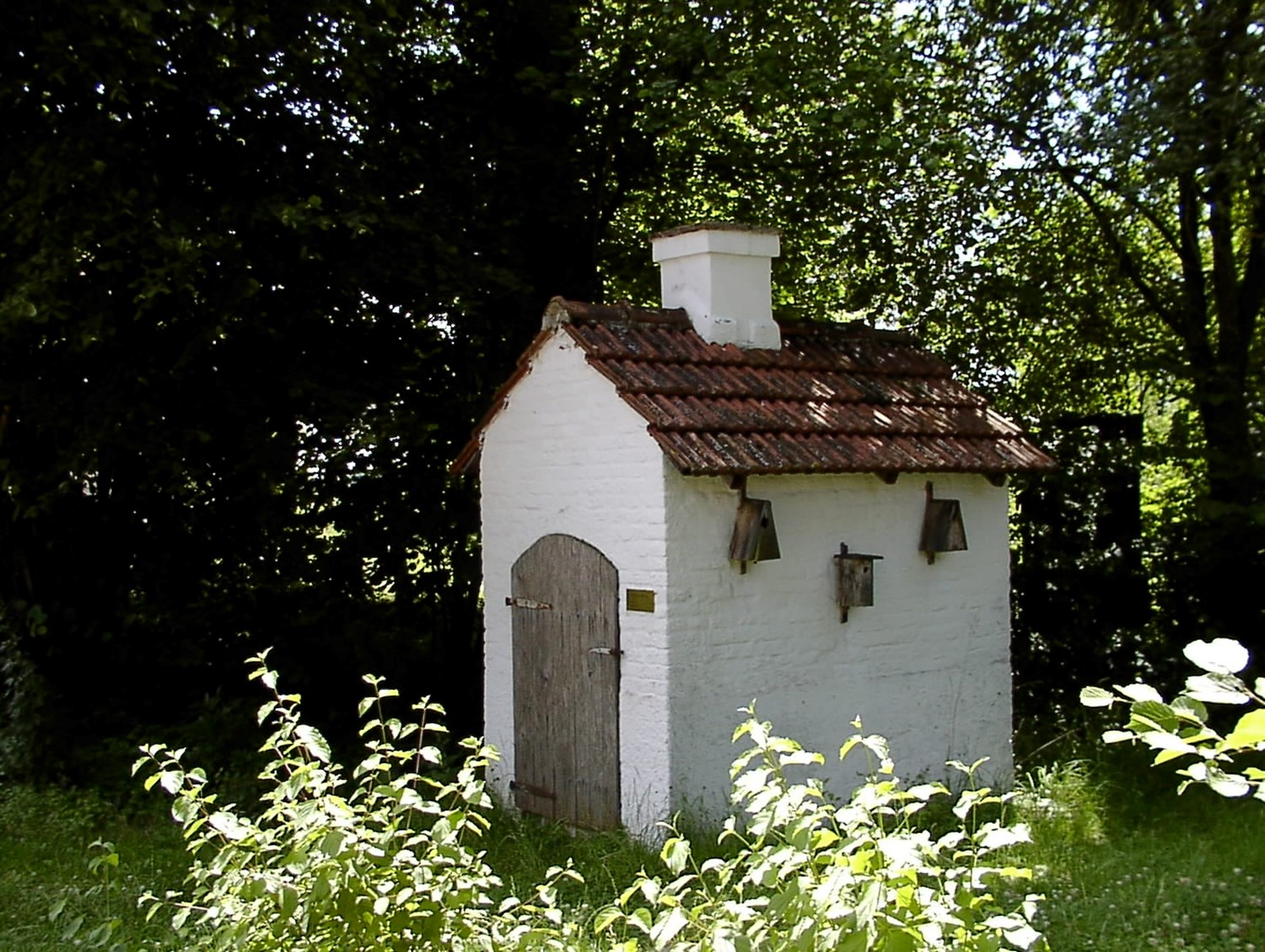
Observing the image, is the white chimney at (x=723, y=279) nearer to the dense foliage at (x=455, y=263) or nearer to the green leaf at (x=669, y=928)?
the dense foliage at (x=455, y=263)

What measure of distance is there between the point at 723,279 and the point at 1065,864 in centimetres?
423

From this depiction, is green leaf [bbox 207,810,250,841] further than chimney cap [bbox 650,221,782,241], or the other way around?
chimney cap [bbox 650,221,782,241]

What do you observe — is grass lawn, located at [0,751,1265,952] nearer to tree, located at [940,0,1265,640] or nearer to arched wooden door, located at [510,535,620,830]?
arched wooden door, located at [510,535,620,830]

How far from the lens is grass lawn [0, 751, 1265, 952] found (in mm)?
5703

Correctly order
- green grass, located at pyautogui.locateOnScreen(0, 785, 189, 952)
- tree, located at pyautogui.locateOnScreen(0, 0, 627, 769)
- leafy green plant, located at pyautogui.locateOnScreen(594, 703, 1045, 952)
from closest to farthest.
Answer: leafy green plant, located at pyautogui.locateOnScreen(594, 703, 1045, 952)
green grass, located at pyautogui.locateOnScreen(0, 785, 189, 952)
tree, located at pyautogui.locateOnScreen(0, 0, 627, 769)

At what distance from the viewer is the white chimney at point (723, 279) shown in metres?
8.34

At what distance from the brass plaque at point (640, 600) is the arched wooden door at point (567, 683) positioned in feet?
0.48

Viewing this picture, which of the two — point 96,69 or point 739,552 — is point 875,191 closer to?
A: point 739,552

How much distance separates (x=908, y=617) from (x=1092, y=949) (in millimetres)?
3157

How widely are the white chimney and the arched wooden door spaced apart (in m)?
1.84

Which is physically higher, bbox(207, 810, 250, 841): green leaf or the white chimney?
the white chimney

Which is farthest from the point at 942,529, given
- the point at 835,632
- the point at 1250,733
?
the point at 1250,733

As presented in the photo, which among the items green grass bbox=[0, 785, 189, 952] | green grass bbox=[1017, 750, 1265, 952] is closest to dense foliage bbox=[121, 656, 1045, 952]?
green grass bbox=[1017, 750, 1265, 952]

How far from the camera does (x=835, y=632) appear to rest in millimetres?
7930
